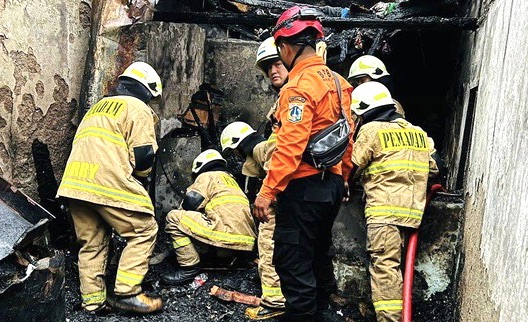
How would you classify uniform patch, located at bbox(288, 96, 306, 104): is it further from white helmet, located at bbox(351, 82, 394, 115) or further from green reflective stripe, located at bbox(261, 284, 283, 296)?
green reflective stripe, located at bbox(261, 284, 283, 296)

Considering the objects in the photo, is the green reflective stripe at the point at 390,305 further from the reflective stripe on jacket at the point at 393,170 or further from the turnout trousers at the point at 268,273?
the turnout trousers at the point at 268,273

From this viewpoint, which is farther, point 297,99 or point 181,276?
point 181,276

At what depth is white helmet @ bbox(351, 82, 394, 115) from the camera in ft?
16.1

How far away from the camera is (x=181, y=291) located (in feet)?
17.1

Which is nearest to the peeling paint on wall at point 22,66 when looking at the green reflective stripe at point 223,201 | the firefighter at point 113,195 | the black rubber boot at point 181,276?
the firefighter at point 113,195

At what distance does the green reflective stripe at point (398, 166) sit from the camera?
4625 millimetres

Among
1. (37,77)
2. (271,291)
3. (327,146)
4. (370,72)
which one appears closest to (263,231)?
(271,291)

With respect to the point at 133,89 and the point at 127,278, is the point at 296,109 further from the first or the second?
the point at 127,278

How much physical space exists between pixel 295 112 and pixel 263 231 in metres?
1.59

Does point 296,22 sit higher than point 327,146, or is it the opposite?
point 296,22

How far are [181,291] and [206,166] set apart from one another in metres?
1.23

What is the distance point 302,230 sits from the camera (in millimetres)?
3926

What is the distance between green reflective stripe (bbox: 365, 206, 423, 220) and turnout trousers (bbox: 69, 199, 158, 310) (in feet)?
5.96

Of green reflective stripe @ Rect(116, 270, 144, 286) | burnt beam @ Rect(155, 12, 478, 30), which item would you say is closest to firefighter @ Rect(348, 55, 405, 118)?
burnt beam @ Rect(155, 12, 478, 30)
